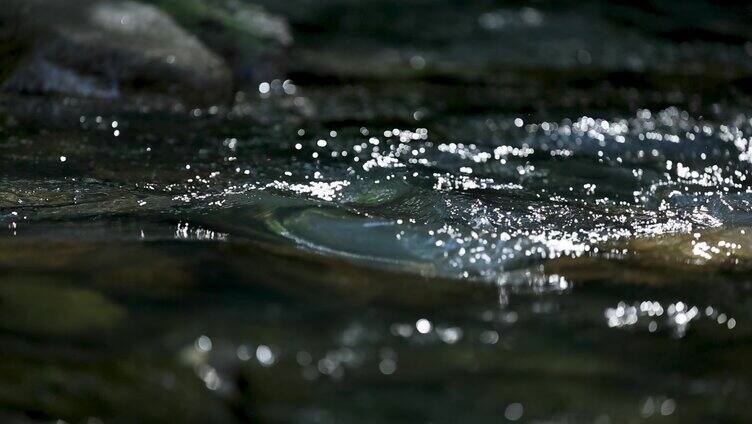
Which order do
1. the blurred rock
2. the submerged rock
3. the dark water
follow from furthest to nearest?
the blurred rock, the submerged rock, the dark water

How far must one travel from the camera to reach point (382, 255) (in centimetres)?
258

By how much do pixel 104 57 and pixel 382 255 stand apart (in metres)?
3.53

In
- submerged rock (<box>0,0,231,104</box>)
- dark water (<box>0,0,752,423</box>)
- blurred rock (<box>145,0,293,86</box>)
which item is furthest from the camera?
blurred rock (<box>145,0,293,86</box>)

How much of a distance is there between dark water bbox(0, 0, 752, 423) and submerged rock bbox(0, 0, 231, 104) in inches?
9.5

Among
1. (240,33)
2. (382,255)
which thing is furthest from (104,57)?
(382,255)

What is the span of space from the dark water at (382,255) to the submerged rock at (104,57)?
24 cm

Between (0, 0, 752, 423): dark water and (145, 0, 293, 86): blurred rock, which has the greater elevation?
(145, 0, 293, 86): blurred rock

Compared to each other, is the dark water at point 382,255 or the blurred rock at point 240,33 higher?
the blurred rock at point 240,33

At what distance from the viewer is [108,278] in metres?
2.07

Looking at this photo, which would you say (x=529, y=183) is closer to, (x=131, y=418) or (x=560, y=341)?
(x=560, y=341)

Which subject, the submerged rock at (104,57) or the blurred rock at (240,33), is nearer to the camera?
the submerged rock at (104,57)

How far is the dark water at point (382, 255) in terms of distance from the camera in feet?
5.51

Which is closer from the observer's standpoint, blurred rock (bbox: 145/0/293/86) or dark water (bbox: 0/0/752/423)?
dark water (bbox: 0/0/752/423)

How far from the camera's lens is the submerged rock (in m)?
5.43
